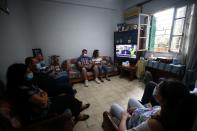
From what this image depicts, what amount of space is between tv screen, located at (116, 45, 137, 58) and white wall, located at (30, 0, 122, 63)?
576mm

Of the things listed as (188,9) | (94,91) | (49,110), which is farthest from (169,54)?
(49,110)

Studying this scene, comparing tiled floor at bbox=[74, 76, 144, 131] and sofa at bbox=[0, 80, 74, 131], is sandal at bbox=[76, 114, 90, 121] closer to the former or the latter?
tiled floor at bbox=[74, 76, 144, 131]

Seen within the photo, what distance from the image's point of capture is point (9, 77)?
123 centimetres

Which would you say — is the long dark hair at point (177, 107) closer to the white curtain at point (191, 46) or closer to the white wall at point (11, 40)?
the white wall at point (11, 40)

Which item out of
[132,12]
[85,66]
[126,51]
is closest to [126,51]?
[126,51]

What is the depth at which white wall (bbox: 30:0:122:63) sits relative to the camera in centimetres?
359

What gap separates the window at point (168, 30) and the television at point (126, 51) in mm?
593

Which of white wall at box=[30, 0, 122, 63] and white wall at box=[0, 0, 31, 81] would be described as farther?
white wall at box=[30, 0, 122, 63]

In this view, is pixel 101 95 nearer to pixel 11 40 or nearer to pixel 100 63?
pixel 100 63

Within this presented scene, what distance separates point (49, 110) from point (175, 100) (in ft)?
4.55

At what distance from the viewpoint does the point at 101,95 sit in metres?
2.84

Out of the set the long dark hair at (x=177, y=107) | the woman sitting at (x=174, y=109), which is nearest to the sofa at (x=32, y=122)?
the woman sitting at (x=174, y=109)

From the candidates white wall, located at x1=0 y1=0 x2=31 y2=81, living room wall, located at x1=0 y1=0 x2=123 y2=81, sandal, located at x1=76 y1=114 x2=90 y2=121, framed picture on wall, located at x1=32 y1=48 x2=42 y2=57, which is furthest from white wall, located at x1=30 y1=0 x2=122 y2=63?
sandal, located at x1=76 y1=114 x2=90 y2=121

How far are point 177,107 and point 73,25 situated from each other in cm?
394
